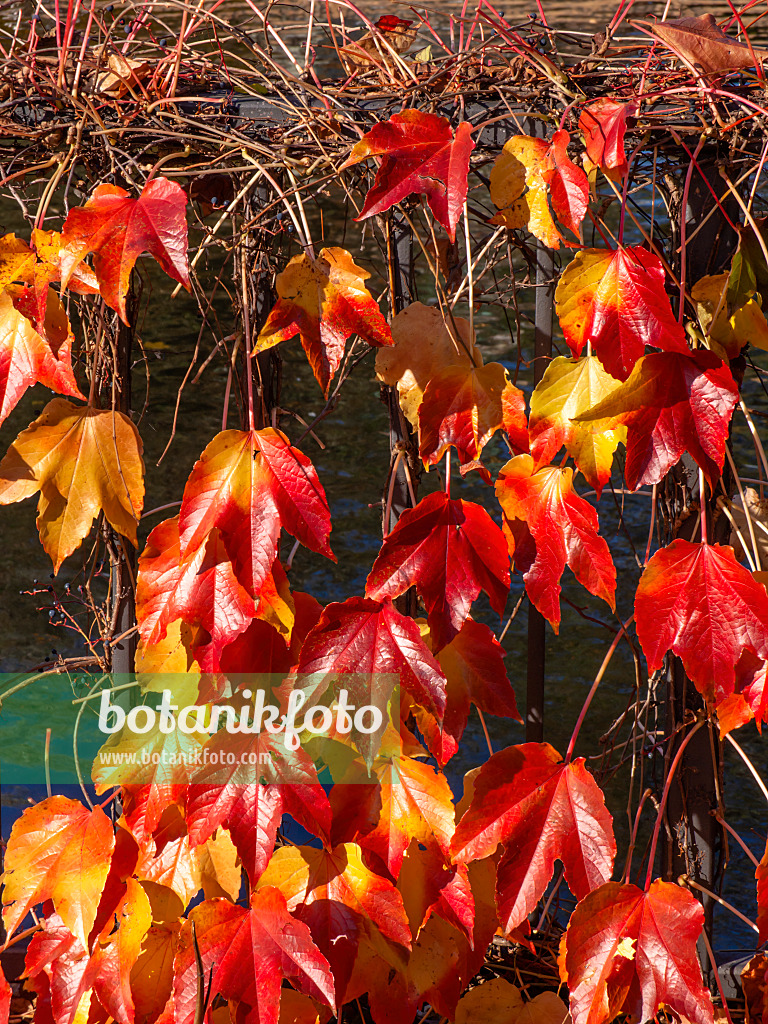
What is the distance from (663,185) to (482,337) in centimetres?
296

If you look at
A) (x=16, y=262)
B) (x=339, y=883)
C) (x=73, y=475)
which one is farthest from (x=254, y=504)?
(x=339, y=883)

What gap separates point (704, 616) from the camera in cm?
96

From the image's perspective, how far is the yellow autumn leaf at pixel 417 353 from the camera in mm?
992

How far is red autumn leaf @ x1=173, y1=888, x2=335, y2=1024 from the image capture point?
97 cm

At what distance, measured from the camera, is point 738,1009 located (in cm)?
136

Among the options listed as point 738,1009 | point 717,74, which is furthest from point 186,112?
point 738,1009

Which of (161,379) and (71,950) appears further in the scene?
(161,379)

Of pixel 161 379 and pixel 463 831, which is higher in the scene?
pixel 463 831

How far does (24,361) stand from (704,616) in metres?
0.77

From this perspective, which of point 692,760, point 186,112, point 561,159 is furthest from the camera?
point 692,760

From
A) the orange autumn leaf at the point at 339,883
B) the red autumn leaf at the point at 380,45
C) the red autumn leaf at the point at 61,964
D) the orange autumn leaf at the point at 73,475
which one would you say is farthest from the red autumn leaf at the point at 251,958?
the red autumn leaf at the point at 380,45

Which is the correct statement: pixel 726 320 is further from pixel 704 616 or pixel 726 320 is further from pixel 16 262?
pixel 16 262

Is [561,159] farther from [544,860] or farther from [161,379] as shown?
[161,379]

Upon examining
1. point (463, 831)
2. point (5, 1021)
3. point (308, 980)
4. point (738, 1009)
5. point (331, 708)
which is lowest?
point (738, 1009)
